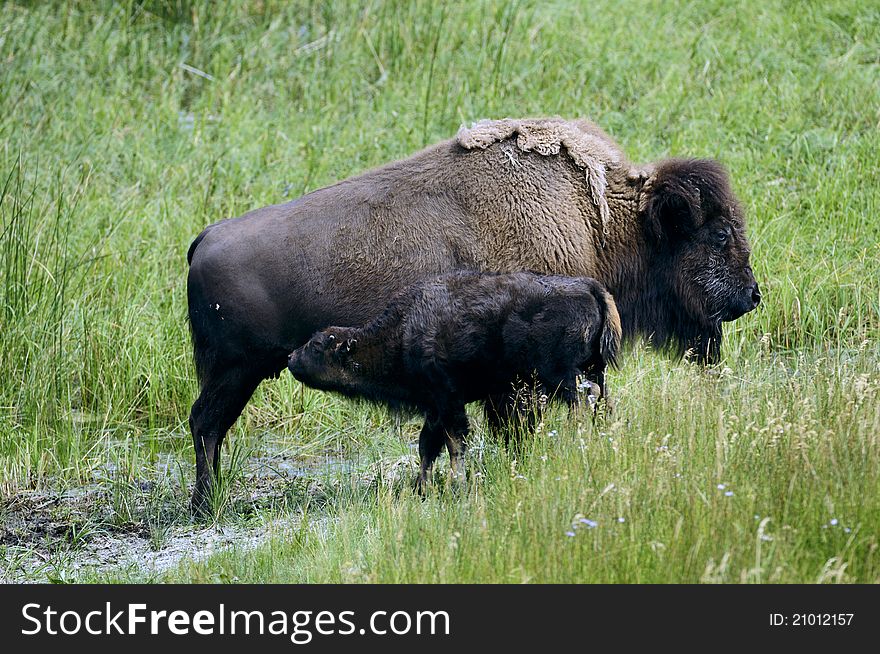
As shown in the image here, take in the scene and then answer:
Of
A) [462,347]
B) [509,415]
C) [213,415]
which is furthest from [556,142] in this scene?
[213,415]

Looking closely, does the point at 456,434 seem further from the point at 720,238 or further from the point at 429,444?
the point at 720,238

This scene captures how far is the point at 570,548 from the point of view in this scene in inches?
167

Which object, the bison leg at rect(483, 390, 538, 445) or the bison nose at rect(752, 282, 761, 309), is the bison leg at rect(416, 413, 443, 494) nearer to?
the bison leg at rect(483, 390, 538, 445)

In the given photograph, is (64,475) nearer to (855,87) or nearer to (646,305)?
(646,305)

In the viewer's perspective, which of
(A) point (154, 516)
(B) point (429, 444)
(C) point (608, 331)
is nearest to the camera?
(C) point (608, 331)

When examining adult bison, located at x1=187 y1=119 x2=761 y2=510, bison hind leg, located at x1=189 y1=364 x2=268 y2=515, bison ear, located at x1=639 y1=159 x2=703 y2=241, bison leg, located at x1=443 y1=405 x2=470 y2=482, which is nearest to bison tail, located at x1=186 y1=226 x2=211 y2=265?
adult bison, located at x1=187 y1=119 x2=761 y2=510

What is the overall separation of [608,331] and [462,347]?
2.37ft

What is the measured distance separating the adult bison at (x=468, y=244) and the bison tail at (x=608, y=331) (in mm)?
463

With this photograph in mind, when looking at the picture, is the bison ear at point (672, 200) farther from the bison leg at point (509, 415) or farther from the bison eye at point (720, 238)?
the bison leg at point (509, 415)

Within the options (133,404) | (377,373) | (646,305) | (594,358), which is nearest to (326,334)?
(377,373)

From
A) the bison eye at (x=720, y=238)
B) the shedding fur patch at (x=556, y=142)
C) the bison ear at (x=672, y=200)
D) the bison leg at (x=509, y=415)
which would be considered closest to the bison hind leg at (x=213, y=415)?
the bison leg at (x=509, y=415)

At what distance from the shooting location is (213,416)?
20.7ft

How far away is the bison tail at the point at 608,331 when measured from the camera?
576 cm

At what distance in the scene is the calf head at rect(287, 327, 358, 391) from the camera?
5.90m
